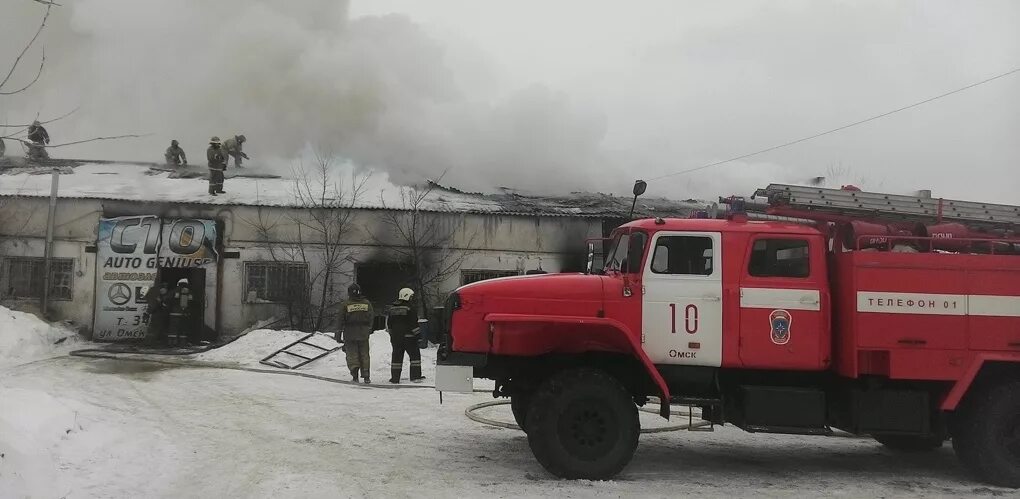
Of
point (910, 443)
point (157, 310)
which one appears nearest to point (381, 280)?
point (157, 310)

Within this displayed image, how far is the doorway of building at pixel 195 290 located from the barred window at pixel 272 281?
1.21 metres

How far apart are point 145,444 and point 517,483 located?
3.73m

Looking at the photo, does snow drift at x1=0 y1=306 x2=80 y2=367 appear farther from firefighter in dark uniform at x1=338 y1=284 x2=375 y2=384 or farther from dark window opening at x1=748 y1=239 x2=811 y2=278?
dark window opening at x1=748 y1=239 x2=811 y2=278

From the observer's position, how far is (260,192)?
1947 centimetres

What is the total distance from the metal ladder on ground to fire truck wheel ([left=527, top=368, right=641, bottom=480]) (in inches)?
331

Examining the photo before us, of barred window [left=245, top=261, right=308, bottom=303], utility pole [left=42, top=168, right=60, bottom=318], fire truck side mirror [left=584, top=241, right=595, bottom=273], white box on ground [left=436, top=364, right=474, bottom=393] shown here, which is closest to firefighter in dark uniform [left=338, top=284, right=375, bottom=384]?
fire truck side mirror [left=584, top=241, right=595, bottom=273]

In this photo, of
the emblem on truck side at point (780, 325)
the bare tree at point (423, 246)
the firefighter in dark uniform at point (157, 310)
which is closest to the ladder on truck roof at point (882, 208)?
the emblem on truck side at point (780, 325)

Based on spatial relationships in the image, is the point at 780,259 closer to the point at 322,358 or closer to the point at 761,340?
the point at 761,340

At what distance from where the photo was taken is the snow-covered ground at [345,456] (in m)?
5.59

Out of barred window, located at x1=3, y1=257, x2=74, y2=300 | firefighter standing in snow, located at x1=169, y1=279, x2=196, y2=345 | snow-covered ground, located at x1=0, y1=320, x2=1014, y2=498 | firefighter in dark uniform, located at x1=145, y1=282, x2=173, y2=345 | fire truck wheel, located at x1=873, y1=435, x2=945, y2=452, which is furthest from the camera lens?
barred window, located at x1=3, y1=257, x2=74, y2=300

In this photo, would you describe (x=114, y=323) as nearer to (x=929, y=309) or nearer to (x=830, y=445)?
(x=830, y=445)

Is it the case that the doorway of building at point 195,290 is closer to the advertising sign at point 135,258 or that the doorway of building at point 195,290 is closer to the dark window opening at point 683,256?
the advertising sign at point 135,258

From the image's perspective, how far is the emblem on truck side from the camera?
20.9ft

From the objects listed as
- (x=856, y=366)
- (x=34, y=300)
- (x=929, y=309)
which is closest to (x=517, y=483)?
(x=856, y=366)
